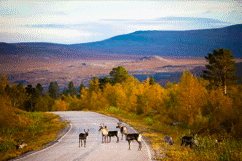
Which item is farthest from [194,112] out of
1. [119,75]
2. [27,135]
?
[119,75]

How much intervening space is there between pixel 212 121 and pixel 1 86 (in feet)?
158

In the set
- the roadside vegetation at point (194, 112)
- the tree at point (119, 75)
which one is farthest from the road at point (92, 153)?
the tree at point (119, 75)

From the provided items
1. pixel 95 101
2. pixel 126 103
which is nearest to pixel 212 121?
pixel 126 103

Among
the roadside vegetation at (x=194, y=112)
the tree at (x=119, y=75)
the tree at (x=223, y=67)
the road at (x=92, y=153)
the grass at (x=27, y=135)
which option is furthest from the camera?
the tree at (x=119, y=75)

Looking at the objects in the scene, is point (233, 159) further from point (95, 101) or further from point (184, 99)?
point (95, 101)

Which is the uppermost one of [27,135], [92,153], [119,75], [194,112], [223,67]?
[223,67]

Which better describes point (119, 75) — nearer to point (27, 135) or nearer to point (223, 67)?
point (223, 67)

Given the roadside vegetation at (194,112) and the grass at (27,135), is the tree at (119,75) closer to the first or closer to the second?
the roadside vegetation at (194,112)

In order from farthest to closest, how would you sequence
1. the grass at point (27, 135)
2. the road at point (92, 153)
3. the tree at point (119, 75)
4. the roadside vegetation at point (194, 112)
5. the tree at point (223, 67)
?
1. the tree at point (119, 75)
2. the tree at point (223, 67)
3. the grass at point (27, 135)
4. the roadside vegetation at point (194, 112)
5. the road at point (92, 153)

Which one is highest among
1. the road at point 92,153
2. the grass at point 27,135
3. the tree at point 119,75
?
the tree at point 119,75

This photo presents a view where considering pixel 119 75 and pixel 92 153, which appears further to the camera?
pixel 119 75

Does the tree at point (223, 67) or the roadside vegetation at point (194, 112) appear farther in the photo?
the tree at point (223, 67)

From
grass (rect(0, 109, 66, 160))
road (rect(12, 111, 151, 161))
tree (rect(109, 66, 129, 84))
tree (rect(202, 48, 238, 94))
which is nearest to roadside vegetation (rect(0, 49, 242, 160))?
tree (rect(202, 48, 238, 94))

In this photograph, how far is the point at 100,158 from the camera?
11.8 metres
